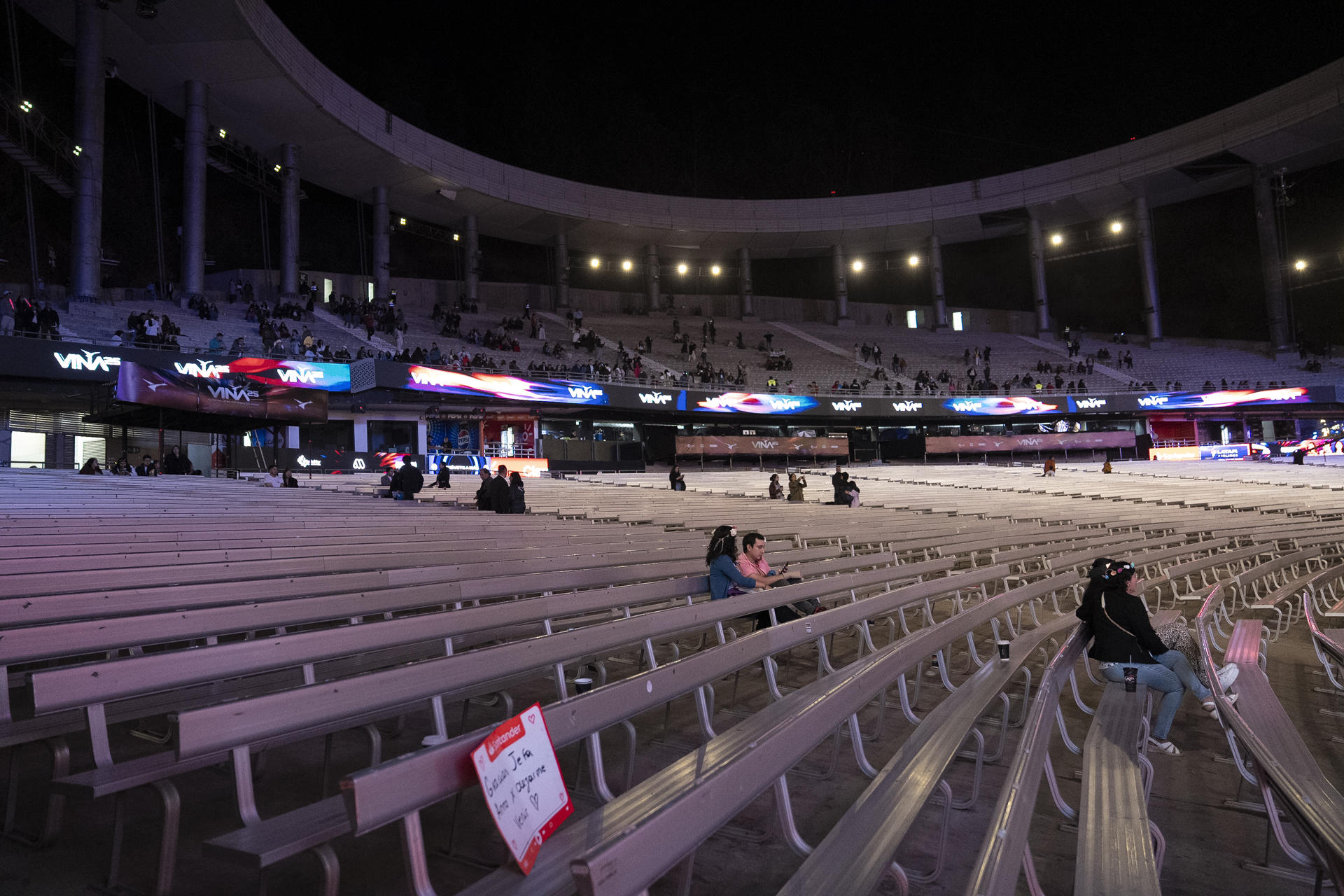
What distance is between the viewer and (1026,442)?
40812 millimetres

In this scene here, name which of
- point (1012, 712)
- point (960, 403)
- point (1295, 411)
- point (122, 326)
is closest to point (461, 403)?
point (122, 326)

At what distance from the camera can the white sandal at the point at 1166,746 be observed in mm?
4105

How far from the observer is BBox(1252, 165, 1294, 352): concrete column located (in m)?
42.9

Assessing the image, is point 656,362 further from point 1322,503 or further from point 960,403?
point 1322,503

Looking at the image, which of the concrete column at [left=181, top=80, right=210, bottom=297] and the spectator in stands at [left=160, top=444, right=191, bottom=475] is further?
the concrete column at [left=181, top=80, right=210, bottom=297]

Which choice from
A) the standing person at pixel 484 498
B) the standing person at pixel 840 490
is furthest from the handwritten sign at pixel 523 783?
the standing person at pixel 840 490

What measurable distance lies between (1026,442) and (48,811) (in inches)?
1707

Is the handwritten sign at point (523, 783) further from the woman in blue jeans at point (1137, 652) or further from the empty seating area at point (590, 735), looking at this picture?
the woman in blue jeans at point (1137, 652)

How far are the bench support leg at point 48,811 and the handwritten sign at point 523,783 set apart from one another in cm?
173

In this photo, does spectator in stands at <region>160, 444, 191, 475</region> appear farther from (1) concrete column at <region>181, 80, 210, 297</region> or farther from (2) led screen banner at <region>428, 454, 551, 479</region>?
(1) concrete column at <region>181, 80, 210, 297</region>

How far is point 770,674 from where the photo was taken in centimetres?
388

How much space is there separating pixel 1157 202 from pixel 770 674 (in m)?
55.0

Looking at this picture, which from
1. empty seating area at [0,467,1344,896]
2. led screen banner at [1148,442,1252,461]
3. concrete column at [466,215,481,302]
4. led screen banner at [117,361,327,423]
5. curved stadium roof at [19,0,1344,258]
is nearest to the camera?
empty seating area at [0,467,1344,896]

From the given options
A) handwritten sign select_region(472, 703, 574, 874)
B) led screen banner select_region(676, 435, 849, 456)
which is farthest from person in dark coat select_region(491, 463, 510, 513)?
led screen banner select_region(676, 435, 849, 456)
